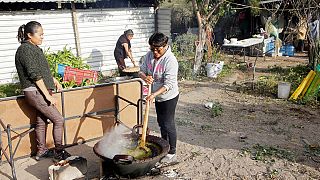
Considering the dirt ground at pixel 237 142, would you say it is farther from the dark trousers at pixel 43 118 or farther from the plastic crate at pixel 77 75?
the plastic crate at pixel 77 75

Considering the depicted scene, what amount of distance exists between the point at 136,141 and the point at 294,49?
44.1ft

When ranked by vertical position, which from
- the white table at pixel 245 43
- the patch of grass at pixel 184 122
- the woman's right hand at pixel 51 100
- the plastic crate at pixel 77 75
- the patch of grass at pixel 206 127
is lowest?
the patch of grass at pixel 206 127

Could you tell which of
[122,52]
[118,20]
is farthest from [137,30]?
[122,52]

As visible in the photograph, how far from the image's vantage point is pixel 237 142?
5.82 metres

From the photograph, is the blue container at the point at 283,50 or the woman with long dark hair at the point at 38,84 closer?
the woman with long dark hair at the point at 38,84

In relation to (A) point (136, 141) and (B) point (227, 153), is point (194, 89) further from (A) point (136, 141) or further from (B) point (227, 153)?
(A) point (136, 141)

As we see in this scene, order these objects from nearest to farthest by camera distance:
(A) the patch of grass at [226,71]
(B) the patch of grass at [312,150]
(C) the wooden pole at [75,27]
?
(B) the patch of grass at [312,150], (C) the wooden pole at [75,27], (A) the patch of grass at [226,71]

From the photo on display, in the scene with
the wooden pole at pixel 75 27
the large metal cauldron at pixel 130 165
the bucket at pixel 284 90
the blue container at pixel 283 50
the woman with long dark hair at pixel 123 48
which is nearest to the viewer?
the large metal cauldron at pixel 130 165

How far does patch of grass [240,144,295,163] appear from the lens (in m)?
5.14

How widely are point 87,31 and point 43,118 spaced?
20.7 ft

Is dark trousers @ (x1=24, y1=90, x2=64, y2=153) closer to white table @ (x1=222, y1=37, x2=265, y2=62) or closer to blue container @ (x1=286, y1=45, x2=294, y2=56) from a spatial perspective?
white table @ (x1=222, y1=37, x2=265, y2=62)

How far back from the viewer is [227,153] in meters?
5.36

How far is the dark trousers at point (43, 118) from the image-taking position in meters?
4.70

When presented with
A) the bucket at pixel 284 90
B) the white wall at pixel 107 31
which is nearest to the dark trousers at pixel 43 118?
the bucket at pixel 284 90
